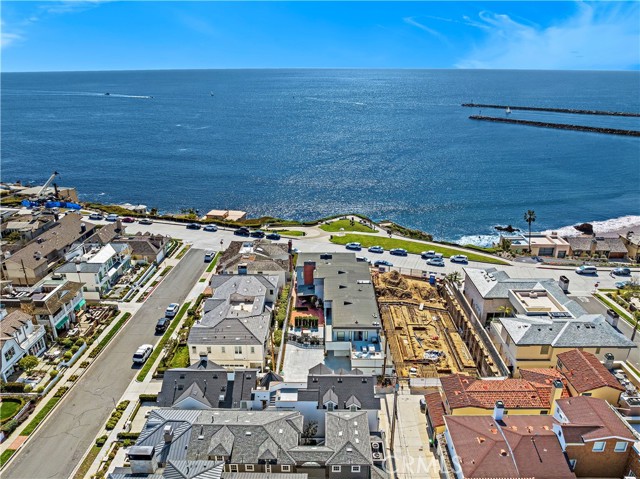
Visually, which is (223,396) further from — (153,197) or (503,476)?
(153,197)

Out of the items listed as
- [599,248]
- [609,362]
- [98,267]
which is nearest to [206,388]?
[98,267]

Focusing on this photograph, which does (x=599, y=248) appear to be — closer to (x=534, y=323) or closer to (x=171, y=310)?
(x=534, y=323)

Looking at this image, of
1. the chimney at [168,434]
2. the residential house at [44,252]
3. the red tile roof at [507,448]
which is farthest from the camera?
the residential house at [44,252]

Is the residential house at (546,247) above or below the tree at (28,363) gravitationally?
above

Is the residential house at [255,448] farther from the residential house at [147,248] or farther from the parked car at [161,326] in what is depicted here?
the residential house at [147,248]

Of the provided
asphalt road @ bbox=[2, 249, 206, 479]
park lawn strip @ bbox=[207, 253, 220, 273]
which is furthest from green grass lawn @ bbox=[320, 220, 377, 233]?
asphalt road @ bbox=[2, 249, 206, 479]

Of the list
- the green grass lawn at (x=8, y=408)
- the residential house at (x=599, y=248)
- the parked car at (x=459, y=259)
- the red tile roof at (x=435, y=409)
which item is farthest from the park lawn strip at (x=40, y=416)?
the residential house at (x=599, y=248)

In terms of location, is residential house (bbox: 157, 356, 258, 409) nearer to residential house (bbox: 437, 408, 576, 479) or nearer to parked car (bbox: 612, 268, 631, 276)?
residential house (bbox: 437, 408, 576, 479)
